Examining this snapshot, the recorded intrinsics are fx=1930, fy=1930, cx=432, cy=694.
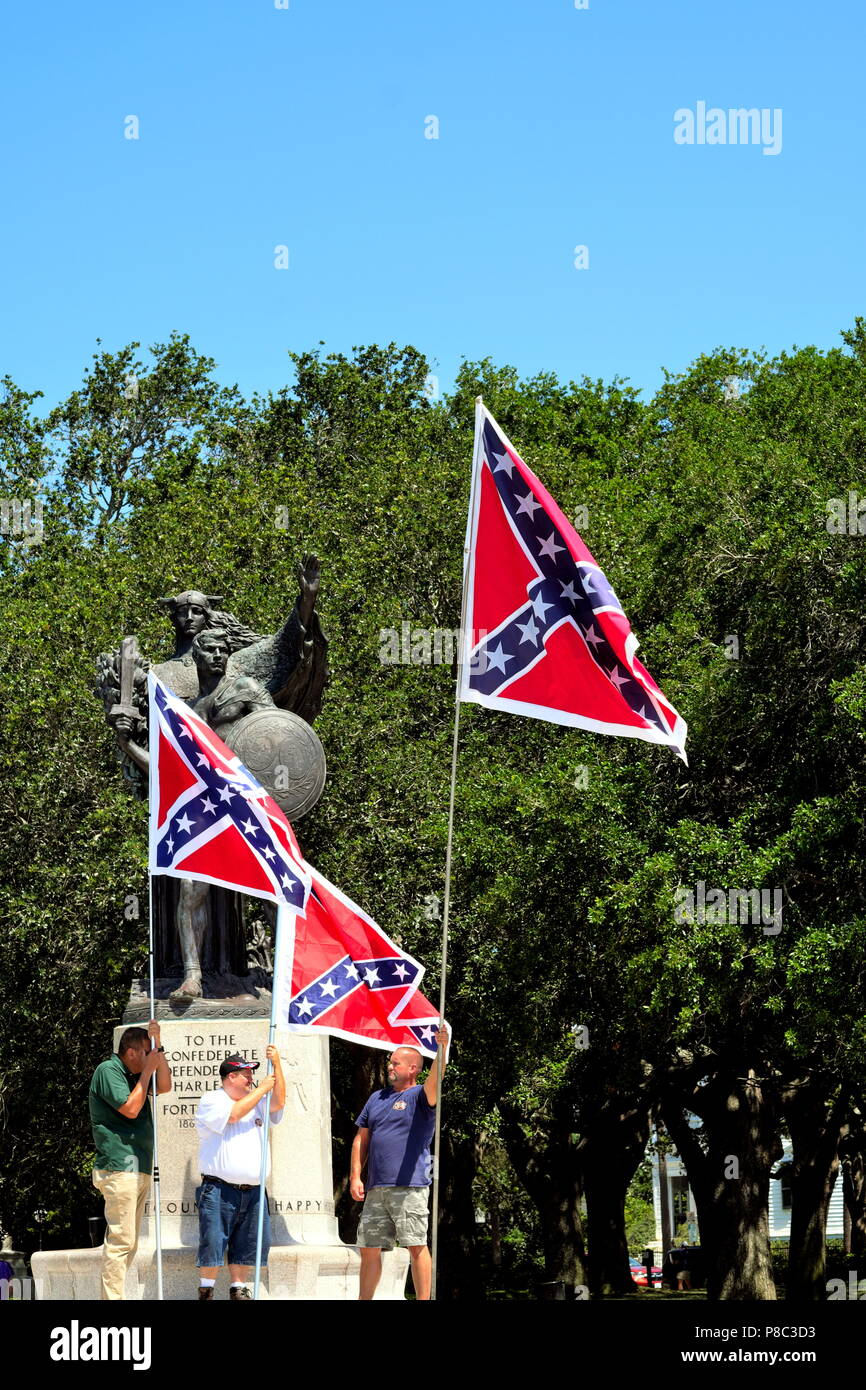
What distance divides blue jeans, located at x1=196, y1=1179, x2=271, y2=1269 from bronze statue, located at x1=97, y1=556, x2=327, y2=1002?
94.5 inches

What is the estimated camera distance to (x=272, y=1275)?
12.9 meters

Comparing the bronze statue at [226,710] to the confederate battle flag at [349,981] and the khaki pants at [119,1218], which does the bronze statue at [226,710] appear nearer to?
the khaki pants at [119,1218]

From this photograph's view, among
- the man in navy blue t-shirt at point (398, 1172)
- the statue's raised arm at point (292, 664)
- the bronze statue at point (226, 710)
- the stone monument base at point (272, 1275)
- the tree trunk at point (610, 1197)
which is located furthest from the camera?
the tree trunk at point (610, 1197)

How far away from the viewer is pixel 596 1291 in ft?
→ 119

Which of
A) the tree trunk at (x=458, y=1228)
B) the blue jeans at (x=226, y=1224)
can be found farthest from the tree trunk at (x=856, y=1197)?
the blue jeans at (x=226, y=1224)

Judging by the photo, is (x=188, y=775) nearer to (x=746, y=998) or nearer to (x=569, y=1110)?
(x=746, y=998)

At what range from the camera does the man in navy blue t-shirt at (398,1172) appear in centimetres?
1230

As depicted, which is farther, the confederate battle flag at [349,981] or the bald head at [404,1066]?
the bald head at [404,1066]

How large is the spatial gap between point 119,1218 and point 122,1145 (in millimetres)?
489

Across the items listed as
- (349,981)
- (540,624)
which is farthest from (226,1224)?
(540,624)

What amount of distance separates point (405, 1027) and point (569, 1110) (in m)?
21.3

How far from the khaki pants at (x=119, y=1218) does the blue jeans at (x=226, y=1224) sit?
418 mm

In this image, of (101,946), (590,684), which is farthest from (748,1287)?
(590,684)

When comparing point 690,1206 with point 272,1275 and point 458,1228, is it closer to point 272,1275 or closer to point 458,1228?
point 458,1228
